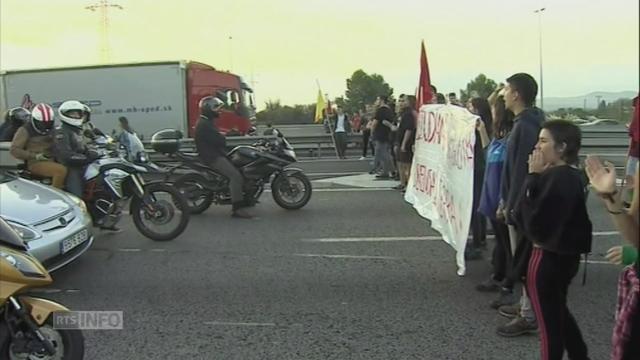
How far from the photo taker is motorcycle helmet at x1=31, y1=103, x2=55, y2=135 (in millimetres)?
8023

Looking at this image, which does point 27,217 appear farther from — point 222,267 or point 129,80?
point 129,80

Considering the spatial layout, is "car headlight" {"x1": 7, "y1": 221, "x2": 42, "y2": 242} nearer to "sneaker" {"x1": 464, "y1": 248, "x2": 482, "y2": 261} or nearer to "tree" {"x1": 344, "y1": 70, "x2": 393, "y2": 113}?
"sneaker" {"x1": 464, "y1": 248, "x2": 482, "y2": 261}

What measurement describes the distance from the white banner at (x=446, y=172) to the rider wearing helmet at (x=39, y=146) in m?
4.11

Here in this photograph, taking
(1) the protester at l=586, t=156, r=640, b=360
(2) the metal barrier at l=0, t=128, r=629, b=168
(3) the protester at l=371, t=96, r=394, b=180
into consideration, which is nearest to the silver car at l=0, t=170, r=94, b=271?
(1) the protester at l=586, t=156, r=640, b=360

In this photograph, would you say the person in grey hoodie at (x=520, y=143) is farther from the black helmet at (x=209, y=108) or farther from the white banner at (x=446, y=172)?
the black helmet at (x=209, y=108)

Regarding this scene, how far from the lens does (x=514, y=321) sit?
A: 15.9 ft

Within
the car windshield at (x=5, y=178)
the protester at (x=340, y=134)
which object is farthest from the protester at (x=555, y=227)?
the protester at (x=340, y=134)

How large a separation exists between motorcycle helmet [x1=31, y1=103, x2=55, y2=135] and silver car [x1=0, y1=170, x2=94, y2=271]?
1255 millimetres

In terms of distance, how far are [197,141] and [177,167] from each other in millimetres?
661

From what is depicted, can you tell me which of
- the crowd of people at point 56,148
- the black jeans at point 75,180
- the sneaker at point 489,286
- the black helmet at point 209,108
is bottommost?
the sneaker at point 489,286

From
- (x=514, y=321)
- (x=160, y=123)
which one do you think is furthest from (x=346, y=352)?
(x=160, y=123)

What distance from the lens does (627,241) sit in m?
2.44

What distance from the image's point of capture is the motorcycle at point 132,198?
7887mm

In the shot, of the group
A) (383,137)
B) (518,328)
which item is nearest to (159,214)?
(518,328)
